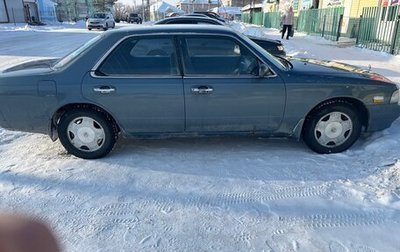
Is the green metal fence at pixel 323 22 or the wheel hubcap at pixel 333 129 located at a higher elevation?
the green metal fence at pixel 323 22

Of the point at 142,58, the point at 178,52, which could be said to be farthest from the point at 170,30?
the point at 142,58

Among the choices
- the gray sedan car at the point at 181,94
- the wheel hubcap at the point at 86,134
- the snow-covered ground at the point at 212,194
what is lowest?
the snow-covered ground at the point at 212,194

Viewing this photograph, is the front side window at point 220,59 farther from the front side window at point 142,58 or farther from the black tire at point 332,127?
the black tire at point 332,127

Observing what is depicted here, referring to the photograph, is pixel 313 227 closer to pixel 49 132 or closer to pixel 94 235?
pixel 94 235

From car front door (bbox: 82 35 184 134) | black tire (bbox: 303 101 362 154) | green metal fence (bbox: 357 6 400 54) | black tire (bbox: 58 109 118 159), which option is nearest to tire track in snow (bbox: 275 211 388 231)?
black tire (bbox: 303 101 362 154)

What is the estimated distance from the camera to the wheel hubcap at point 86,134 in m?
4.12

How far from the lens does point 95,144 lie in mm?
4184

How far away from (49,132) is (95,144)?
0.56 m

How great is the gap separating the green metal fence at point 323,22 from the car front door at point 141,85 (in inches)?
648

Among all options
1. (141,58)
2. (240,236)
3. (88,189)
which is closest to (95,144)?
(88,189)

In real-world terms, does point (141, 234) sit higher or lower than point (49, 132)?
lower

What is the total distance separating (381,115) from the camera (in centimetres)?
425

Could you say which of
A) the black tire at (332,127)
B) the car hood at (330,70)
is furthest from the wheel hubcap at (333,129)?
the car hood at (330,70)

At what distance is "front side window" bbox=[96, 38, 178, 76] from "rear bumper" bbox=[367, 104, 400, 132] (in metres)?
2.47
